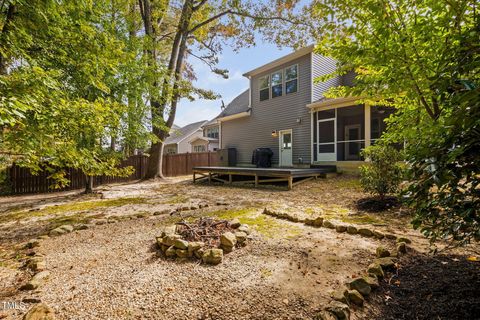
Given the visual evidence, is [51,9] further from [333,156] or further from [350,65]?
[333,156]

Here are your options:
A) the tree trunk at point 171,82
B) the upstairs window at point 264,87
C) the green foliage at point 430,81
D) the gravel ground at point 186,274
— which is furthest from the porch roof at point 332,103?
the green foliage at point 430,81

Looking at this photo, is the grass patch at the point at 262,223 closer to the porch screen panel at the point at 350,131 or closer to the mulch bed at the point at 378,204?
the mulch bed at the point at 378,204

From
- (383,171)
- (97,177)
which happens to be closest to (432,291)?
(383,171)

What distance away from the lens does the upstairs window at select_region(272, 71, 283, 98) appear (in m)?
12.2

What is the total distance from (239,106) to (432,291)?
14256 millimetres

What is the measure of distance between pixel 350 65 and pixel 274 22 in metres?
11.5

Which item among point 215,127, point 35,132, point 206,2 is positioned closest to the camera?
point 35,132

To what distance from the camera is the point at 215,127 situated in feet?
77.0

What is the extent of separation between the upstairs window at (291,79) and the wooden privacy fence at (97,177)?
25.1ft

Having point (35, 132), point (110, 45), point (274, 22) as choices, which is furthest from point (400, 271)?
point (274, 22)

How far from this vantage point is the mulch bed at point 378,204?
4.66 meters

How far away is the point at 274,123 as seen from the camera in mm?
12406

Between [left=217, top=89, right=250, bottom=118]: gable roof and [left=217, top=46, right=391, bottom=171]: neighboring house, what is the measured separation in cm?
58

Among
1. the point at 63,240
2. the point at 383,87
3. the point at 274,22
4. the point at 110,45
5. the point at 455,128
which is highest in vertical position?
the point at 274,22
